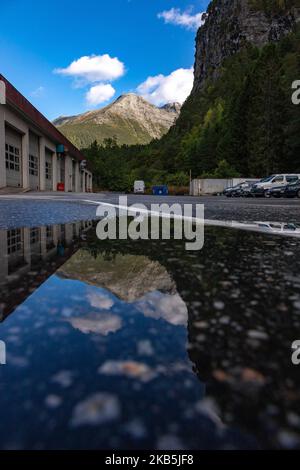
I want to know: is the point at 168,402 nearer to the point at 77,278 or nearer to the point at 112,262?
the point at 77,278

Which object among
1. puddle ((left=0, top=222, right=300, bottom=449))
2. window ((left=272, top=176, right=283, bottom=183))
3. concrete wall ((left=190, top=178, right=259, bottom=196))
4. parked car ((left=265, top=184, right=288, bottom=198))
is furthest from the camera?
concrete wall ((left=190, top=178, right=259, bottom=196))

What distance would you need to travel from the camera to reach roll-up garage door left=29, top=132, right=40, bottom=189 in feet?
91.2

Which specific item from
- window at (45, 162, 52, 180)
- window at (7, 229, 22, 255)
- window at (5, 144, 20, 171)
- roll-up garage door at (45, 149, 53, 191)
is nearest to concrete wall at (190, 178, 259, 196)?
roll-up garage door at (45, 149, 53, 191)

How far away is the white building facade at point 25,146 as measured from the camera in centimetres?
2111

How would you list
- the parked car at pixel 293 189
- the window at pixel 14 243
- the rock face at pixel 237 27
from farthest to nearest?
the rock face at pixel 237 27
the parked car at pixel 293 189
the window at pixel 14 243

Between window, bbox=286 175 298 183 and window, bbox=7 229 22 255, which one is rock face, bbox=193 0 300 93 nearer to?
window, bbox=286 175 298 183

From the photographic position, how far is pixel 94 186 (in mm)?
84062

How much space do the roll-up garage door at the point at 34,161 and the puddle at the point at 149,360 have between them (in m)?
28.3

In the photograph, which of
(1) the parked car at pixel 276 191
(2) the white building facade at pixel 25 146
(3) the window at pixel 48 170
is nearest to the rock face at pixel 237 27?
(2) the white building facade at pixel 25 146

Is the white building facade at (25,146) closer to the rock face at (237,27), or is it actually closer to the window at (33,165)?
the window at (33,165)

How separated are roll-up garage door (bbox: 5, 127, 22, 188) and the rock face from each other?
388 ft

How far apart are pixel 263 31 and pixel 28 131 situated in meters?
123

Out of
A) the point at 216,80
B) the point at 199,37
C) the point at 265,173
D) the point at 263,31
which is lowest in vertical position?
the point at 265,173
